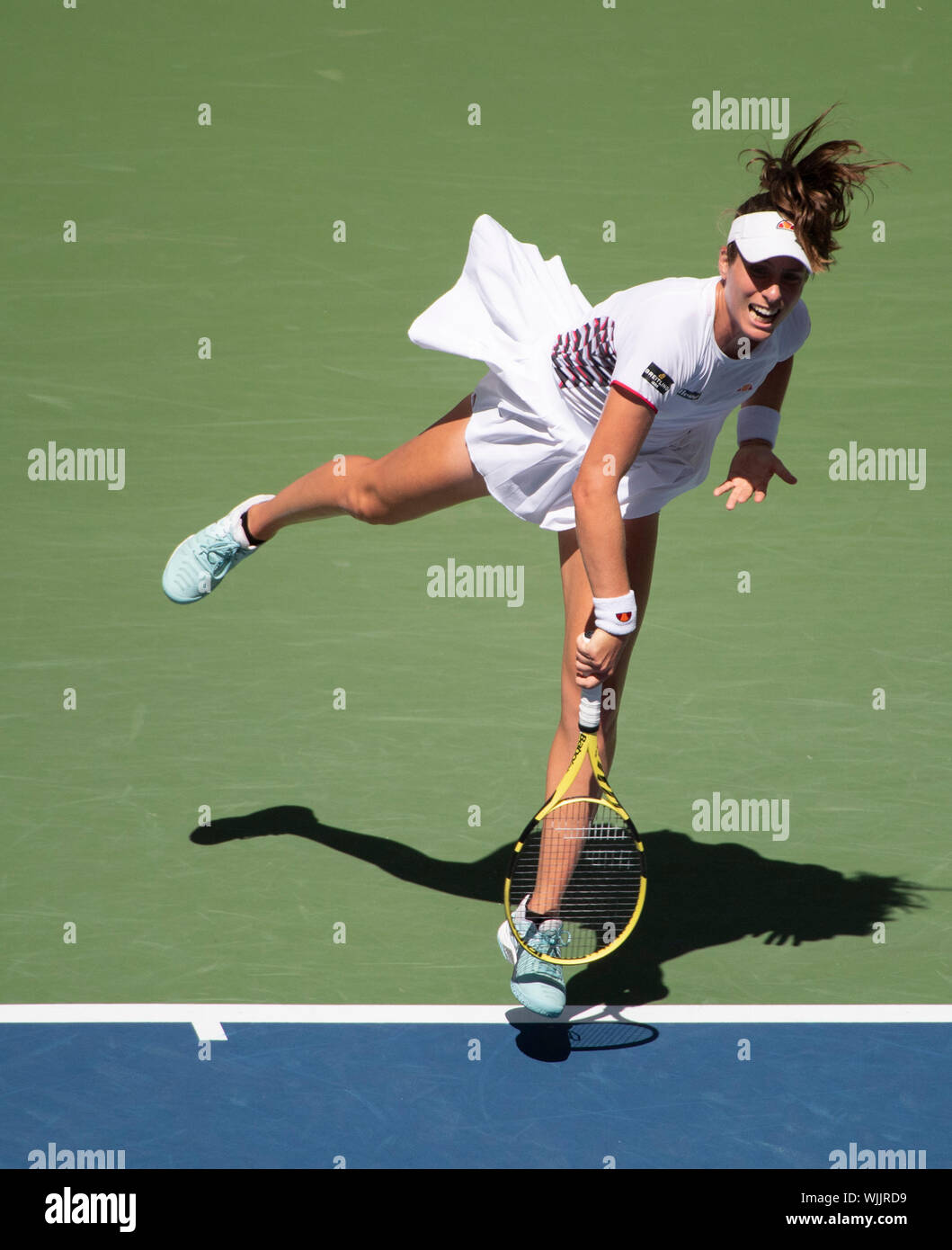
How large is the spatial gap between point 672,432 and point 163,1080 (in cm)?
231

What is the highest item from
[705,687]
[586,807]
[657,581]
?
[657,581]

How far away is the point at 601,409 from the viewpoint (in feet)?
14.3

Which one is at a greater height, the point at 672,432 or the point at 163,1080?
the point at 672,432

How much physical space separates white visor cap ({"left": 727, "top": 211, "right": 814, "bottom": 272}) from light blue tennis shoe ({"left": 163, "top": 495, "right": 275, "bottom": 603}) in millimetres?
2144

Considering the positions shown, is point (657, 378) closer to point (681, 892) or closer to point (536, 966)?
point (536, 966)

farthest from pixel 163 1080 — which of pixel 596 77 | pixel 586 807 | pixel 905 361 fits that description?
pixel 596 77

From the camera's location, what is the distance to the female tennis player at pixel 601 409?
3.95m

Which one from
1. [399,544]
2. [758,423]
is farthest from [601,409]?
[399,544]

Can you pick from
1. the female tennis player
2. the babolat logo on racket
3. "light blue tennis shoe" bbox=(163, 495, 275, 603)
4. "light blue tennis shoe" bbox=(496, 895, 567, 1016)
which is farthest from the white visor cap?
"light blue tennis shoe" bbox=(163, 495, 275, 603)

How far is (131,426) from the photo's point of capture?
761 centimetres

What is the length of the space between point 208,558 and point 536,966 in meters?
1.94

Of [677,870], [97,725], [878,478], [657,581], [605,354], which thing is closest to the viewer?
[605,354]

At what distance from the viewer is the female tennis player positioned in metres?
3.95

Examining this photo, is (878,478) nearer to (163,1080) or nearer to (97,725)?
(97,725)
